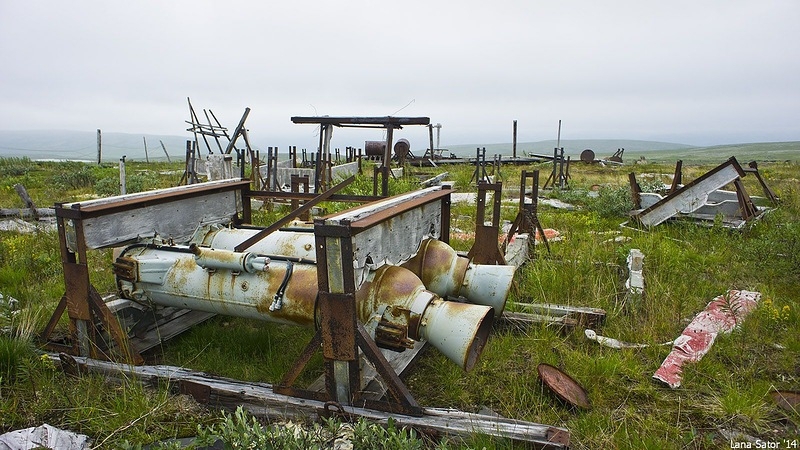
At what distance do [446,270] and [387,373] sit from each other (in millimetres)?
1193

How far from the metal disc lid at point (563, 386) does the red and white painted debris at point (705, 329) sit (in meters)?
0.57

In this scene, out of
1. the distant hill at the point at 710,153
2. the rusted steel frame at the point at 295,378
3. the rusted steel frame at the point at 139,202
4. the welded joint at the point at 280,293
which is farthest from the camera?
the distant hill at the point at 710,153

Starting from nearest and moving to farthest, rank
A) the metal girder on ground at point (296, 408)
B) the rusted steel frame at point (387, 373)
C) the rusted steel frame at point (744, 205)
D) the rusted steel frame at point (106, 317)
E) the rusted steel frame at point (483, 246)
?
the metal girder on ground at point (296, 408)
the rusted steel frame at point (387, 373)
the rusted steel frame at point (106, 317)
the rusted steel frame at point (483, 246)
the rusted steel frame at point (744, 205)

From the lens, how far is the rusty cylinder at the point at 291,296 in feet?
8.28

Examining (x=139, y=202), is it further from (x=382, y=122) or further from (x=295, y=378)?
(x=382, y=122)

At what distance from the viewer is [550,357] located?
11.0 feet

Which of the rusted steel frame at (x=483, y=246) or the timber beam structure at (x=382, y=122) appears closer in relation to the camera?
the rusted steel frame at (x=483, y=246)

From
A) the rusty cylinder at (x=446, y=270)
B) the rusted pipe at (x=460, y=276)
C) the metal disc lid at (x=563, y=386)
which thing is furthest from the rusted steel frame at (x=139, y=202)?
the metal disc lid at (x=563, y=386)

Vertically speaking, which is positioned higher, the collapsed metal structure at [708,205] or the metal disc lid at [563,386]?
the collapsed metal structure at [708,205]

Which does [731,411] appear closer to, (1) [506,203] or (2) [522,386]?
(2) [522,386]

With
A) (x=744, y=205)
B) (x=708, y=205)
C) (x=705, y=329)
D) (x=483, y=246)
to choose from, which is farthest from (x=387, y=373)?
(x=708, y=205)

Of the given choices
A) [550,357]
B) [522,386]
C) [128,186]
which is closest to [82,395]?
[522,386]

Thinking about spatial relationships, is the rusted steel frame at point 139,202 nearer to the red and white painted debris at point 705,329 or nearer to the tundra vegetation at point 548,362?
the tundra vegetation at point 548,362

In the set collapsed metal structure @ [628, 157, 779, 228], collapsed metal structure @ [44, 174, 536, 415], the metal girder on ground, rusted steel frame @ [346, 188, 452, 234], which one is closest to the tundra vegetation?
the metal girder on ground
